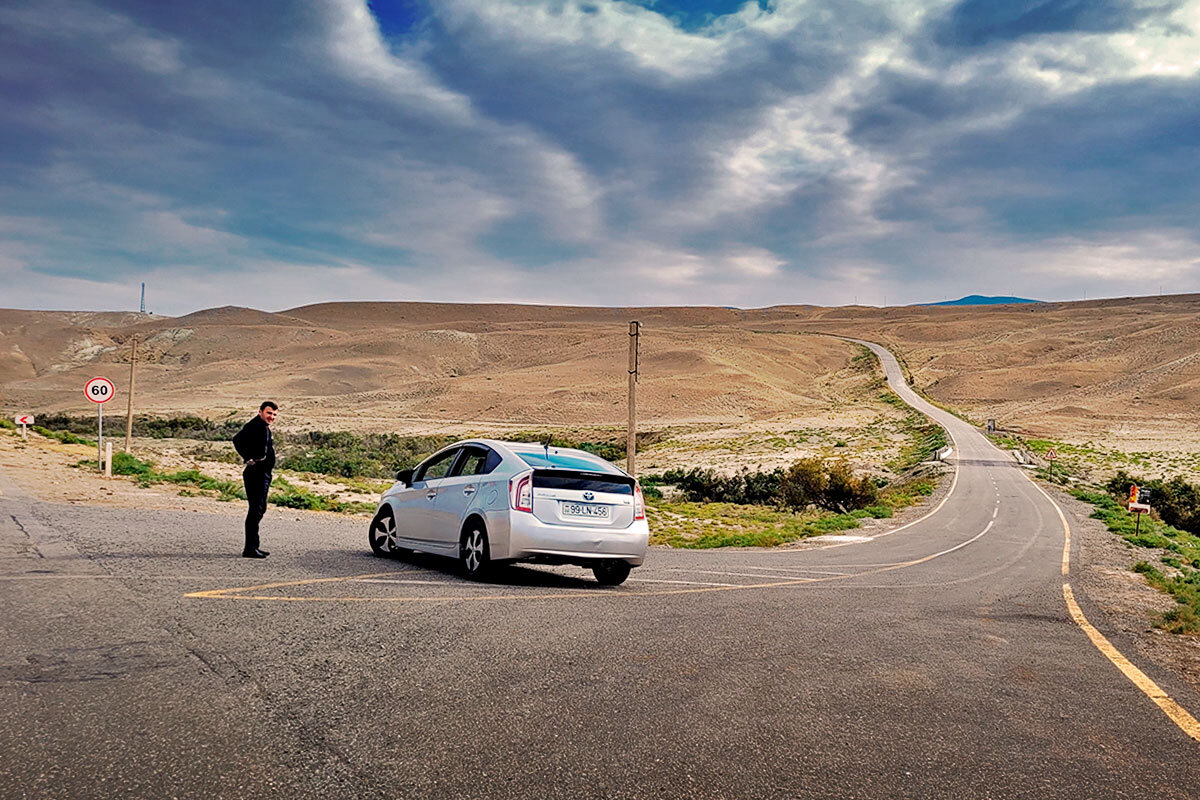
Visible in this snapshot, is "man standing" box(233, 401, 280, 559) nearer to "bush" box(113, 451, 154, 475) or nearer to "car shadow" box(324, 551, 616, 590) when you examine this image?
"car shadow" box(324, 551, 616, 590)

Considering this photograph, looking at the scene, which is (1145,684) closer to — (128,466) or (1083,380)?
(128,466)

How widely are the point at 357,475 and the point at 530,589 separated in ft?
115

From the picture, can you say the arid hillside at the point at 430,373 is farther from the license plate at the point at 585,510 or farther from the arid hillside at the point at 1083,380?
the license plate at the point at 585,510

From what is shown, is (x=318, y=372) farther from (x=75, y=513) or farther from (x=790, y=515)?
(x=75, y=513)

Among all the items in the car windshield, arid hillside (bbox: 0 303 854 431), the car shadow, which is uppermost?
arid hillside (bbox: 0 303 854 431)

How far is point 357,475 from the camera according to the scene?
44312 millimetres

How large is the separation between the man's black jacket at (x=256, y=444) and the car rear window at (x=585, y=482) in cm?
354

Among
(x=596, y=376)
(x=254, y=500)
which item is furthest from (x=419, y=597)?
(x=596, y=376)

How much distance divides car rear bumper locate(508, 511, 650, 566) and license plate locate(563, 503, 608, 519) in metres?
0.14

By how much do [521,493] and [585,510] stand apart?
80cm

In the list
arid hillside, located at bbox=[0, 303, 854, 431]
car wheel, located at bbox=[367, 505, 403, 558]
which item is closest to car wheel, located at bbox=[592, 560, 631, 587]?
car wheel, located at bbox=[367, 505, 403, 558]

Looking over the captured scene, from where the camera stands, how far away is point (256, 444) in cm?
1209

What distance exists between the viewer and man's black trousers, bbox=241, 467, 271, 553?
1190cm

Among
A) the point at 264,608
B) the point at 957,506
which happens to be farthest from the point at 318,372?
the point at 264,608
